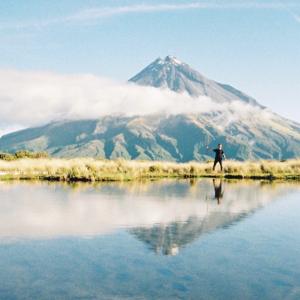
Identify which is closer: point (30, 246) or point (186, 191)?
point (30, 246)

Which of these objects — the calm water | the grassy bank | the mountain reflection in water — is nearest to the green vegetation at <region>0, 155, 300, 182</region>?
the grassy bank

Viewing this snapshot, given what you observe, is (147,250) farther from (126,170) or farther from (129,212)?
(126,170)

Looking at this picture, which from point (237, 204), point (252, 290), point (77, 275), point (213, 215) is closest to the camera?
point (252, 290)

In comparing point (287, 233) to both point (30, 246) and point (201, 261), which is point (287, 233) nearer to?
point (201, 261)

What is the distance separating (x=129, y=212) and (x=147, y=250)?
679 centimetres

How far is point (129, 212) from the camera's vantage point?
19750 mm

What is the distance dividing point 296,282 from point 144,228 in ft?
21.8

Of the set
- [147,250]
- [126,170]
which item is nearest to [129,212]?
[147,250]

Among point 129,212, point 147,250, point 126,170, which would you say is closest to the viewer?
point 147,250

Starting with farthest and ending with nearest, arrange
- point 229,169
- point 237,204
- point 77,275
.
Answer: point 229,169, point 237,204, point 77,275

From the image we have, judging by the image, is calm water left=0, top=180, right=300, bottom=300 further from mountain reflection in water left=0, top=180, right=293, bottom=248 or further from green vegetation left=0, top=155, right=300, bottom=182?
green vegetation left=0, top=155, right=300, bottom=182

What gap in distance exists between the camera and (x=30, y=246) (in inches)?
524

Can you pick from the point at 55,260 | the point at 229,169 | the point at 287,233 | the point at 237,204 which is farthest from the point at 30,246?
the point at 229,169

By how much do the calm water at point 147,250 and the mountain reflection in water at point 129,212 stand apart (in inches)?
1.5
